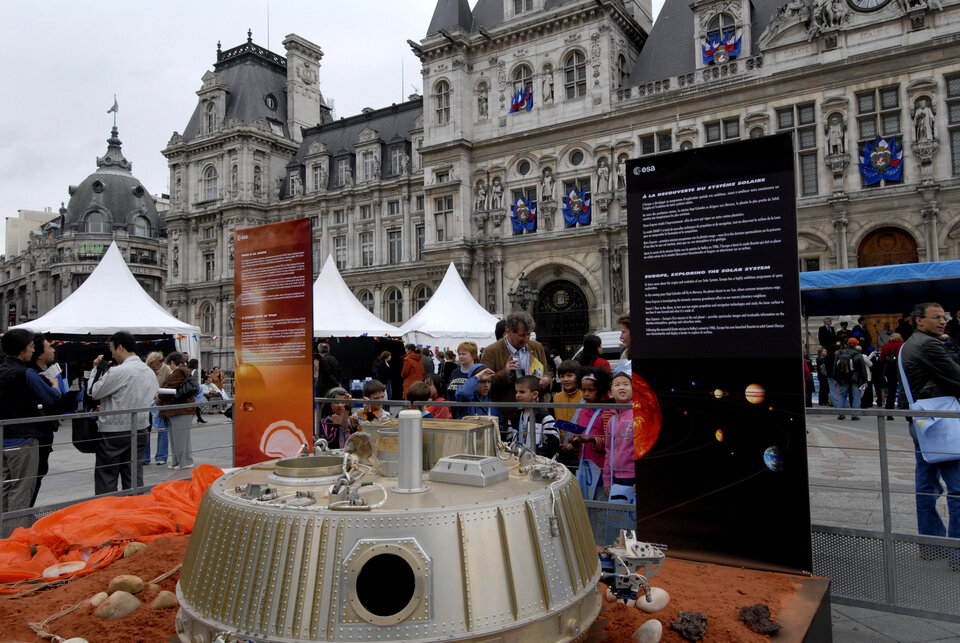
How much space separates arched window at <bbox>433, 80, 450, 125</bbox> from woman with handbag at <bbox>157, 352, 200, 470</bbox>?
22028mm

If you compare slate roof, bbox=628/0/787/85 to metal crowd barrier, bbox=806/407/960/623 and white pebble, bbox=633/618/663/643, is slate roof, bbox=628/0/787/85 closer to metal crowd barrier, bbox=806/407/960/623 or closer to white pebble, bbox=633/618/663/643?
metal crowd barrier, bbox=806/407/960/623

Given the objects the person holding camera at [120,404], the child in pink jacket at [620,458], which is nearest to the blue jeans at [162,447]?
the person holding camera at [120,404]

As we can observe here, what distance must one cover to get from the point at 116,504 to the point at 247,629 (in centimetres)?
409

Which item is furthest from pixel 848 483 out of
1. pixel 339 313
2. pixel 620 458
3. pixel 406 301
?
pixel 406 301

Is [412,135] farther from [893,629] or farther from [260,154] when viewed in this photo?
[893,629]

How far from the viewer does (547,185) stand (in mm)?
27188

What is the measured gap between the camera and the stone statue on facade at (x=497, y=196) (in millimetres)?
28516

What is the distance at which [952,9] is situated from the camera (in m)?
19.7

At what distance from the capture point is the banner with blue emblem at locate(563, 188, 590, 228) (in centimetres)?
2631

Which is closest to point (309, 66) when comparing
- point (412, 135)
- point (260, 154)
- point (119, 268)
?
point (260, 154)

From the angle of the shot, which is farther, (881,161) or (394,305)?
(394,305)

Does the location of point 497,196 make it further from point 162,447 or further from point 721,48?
point 162,447

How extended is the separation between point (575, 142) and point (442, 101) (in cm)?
763

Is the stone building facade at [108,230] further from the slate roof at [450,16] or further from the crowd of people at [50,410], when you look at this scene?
the crowd of people at [50,410]
